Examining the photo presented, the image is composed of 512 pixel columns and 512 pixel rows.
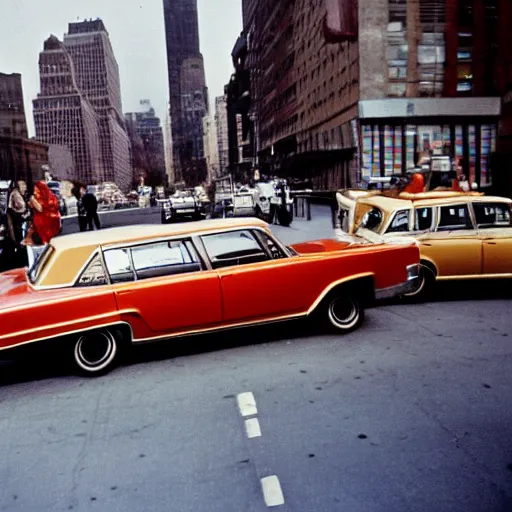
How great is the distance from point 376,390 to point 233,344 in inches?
67.8

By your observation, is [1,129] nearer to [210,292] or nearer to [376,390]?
[210,292]

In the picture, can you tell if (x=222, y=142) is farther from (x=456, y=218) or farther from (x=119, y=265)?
(x=119, y=265)

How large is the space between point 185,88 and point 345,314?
316 inches

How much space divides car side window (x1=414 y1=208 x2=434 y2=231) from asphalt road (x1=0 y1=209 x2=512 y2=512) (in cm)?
172

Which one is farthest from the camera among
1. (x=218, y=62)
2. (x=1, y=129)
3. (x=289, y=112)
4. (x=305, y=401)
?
(x=289, y=112)

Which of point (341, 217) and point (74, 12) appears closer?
point (341, 217)

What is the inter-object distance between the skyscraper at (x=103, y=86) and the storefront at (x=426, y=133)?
1242 centimetres


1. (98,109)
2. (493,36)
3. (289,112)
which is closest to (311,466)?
(98,109)

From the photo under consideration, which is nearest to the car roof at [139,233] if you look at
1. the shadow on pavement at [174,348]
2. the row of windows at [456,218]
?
the shadow on pavement at [174,348]

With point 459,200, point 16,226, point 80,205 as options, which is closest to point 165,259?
point 459,200

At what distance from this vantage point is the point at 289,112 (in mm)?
30359

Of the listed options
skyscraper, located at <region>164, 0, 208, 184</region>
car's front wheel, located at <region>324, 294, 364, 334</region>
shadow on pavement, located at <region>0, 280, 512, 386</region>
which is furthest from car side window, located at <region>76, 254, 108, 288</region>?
skyscraper, located at <region>164, 0, 208, 184</region>

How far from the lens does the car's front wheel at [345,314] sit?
203 inches

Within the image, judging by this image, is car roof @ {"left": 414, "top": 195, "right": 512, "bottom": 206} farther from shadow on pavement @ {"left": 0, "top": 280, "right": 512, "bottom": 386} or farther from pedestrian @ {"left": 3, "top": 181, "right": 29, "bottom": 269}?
pedestrian @ {"left": 3, "top": 181, "right": 29, "bottom": 269}
